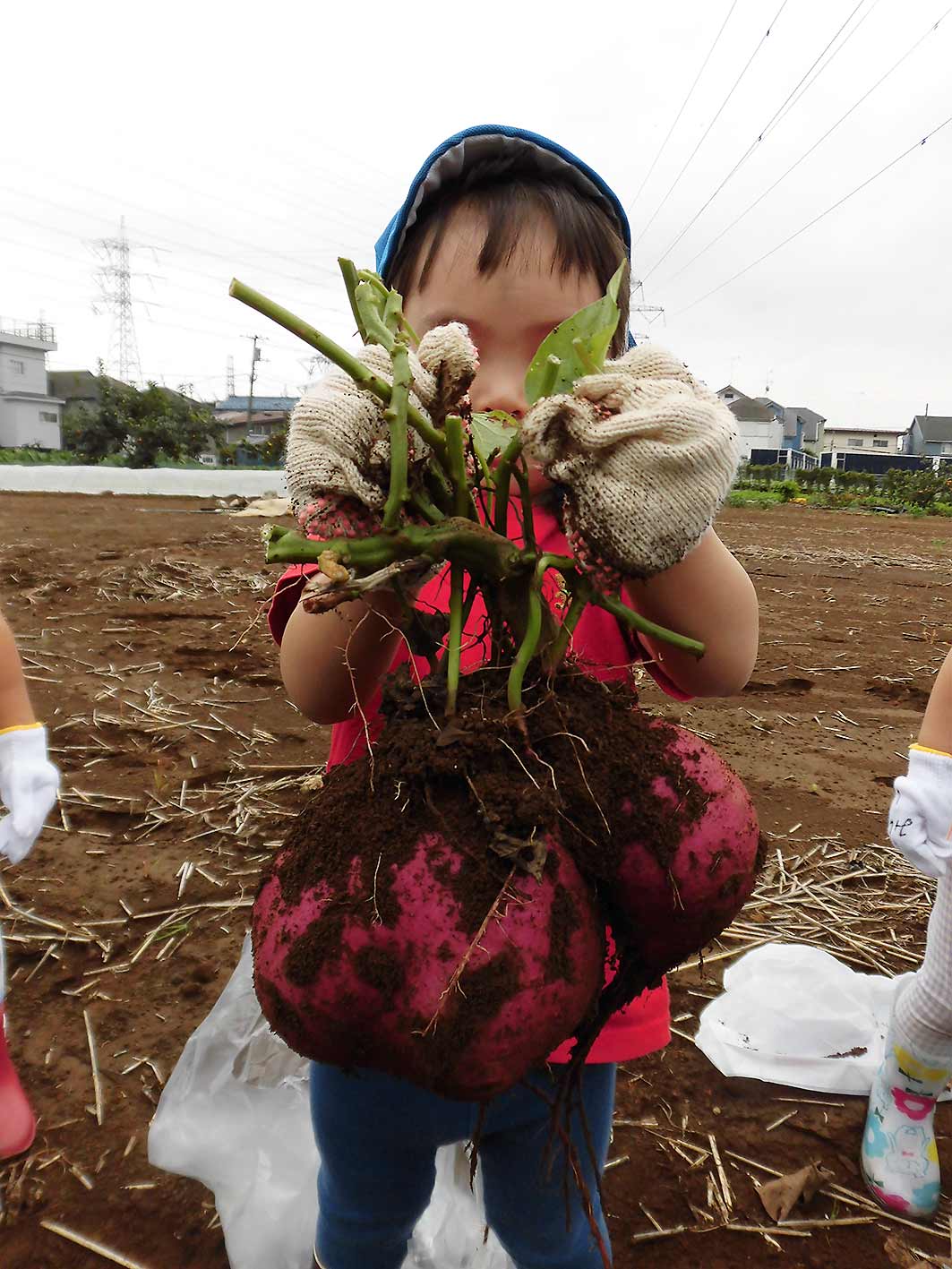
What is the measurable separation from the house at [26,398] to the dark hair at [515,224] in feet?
187

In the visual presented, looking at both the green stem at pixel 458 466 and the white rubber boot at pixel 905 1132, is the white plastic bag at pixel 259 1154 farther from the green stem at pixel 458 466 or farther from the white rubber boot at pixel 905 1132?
the green stem at pixel 458 466

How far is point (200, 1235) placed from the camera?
1893 millimetres

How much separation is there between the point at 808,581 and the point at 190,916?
978 cm

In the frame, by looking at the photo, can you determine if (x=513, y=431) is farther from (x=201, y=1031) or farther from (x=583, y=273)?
(x=201, y=1031)

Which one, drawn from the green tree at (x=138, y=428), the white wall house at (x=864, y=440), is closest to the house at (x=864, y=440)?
the white wall house at (x=864, y=440)

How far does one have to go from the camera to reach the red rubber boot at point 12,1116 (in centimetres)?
202

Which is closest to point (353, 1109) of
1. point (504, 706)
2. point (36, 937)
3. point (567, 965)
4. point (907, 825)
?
point (567, 965)

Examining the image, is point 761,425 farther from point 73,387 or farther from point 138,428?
point 73,387

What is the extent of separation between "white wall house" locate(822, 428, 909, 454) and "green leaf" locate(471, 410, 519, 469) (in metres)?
82.0

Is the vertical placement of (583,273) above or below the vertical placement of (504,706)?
above

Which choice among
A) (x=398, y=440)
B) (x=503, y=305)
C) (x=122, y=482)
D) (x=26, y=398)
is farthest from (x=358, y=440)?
(x=26, y=398)

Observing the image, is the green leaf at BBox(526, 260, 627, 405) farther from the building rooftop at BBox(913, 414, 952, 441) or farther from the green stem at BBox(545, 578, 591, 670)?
the building rooftop at BBox(913, 414, 952, 441)

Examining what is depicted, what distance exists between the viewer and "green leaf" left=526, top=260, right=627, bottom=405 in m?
0.97

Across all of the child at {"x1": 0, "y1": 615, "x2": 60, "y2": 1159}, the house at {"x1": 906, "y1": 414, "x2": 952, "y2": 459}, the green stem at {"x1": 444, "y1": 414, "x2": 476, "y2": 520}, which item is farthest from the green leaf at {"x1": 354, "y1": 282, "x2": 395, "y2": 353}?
the house at {"x1": 906, "y1": 414, "x2": 952, "y2": 459}
